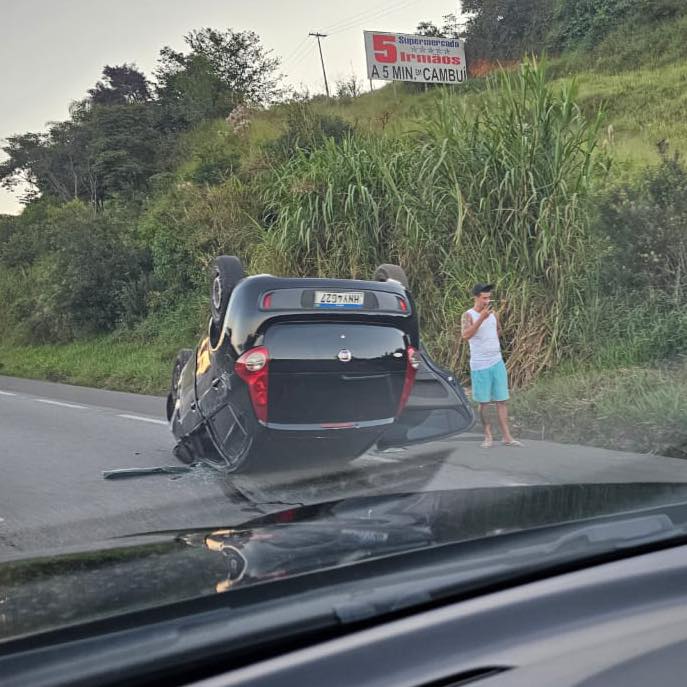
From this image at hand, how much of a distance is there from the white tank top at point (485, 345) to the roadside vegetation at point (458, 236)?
3.04 ft

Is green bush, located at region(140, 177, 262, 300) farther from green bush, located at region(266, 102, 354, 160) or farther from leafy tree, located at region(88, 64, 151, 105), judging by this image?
leafy tree, located at region(88, 64, 151, 105)

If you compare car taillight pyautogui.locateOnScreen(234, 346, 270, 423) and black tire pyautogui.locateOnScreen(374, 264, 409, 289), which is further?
black tire pyautogui.locateOnScreen(374, 264, 409, 289)

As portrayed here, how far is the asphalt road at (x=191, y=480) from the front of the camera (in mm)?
5625

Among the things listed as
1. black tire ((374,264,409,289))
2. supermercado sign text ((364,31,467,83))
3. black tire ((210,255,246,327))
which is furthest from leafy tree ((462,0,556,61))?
black tire ((210,255,246,327))

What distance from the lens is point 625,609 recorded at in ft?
6.09

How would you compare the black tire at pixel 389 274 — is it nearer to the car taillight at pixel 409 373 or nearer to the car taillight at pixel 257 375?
the car taillight at pixel 409 373

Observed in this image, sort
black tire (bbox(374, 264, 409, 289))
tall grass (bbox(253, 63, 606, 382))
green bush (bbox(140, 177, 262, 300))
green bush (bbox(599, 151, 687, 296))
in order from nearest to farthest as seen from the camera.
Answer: black tire (bbox(374, 264, 409, 289)) → green bush (bbox(599, 151, 687, 296)) → tall grass (bbox(253, 63, 606, 382)) → green bush (bbox(140, 177, 262, 300))

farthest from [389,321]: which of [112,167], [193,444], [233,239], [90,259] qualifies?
[112,167]

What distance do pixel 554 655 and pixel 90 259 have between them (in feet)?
75.6

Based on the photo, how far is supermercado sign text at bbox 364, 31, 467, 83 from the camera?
33438 millimetres

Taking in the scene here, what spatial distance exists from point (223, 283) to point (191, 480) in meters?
1.65

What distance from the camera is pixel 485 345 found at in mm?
8500

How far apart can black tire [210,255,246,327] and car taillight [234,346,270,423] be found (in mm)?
524

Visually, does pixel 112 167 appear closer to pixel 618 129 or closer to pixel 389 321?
pixel 618 129
